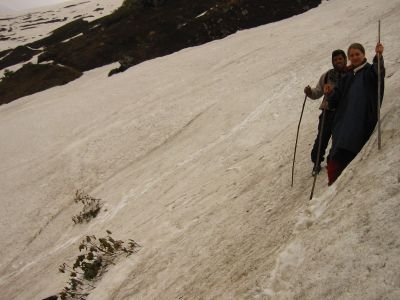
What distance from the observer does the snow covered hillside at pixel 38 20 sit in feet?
215

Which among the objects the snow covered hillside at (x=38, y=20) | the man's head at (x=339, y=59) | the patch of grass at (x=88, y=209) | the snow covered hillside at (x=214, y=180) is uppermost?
the snow covered hillside at (x=38, y=20)

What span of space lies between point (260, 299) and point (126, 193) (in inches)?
349

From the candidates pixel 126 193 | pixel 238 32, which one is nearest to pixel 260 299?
pixel 126 193

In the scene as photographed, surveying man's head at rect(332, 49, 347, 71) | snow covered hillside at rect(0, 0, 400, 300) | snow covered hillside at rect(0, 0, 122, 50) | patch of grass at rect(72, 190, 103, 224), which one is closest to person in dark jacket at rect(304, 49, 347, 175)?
man's head at rect(332, 49, 347, 71)

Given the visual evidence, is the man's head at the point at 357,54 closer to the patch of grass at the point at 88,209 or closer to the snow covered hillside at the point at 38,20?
the patch of grass at the point at 88,209

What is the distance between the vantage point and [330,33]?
20.1 meters

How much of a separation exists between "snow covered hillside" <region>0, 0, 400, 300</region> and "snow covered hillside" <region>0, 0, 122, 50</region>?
1732 inches

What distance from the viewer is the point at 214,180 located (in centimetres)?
1027

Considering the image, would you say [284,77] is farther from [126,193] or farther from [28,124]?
[28,124]

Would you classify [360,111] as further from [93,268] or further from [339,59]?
[93,268]

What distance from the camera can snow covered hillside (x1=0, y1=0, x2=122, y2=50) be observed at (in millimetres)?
65656

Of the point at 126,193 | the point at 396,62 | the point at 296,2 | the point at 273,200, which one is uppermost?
the point at 296,2

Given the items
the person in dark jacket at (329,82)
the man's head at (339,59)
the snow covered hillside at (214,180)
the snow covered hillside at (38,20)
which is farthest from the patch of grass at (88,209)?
the snow covered hillside at (38,20)

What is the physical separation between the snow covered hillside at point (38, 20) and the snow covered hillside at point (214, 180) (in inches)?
1732
